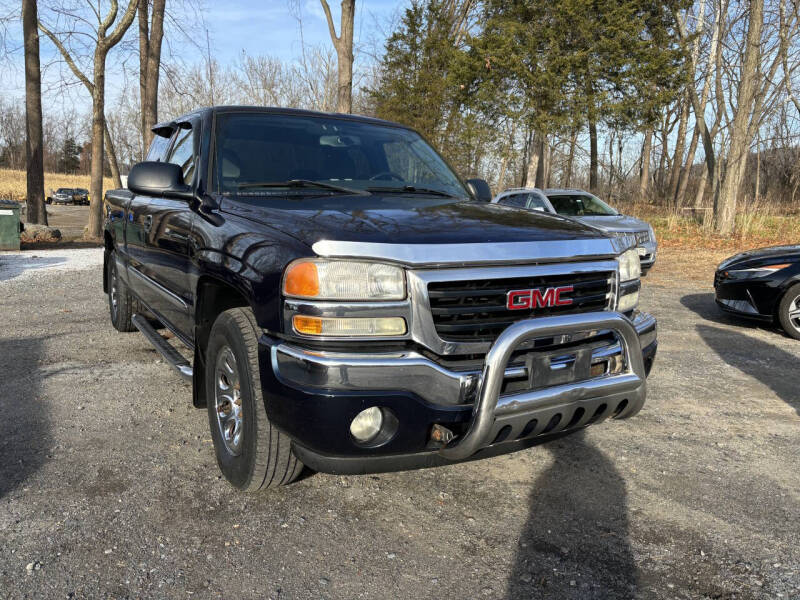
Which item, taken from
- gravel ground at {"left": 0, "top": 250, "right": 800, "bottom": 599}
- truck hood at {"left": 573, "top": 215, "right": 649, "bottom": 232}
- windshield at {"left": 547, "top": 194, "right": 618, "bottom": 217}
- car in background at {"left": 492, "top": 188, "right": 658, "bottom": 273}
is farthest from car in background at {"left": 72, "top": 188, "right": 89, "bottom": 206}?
gravel ground at {"left": 0, "top": 250, "right": 800, "bottom": 599}

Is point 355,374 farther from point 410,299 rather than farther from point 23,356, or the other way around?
point 23,356

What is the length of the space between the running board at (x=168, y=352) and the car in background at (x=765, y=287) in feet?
19.8

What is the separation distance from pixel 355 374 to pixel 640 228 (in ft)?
34.2

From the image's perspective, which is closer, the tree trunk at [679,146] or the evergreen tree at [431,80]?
the evergreen tree at [431,80]

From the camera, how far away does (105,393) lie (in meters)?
4.36

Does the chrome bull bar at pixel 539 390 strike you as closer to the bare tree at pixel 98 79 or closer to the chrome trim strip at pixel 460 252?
the chrome trim strip at pixel 460 252

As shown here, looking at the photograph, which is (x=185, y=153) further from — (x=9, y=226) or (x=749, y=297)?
(x=9, y=226)

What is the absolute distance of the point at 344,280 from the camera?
2363 mm

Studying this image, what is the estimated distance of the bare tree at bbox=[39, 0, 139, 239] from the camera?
51.5 feet

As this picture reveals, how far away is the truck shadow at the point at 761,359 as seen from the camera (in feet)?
16.0

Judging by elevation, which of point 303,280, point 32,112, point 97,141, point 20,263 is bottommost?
point 20,263

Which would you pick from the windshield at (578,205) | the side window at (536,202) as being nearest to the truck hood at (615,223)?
the windshield at (578,205)

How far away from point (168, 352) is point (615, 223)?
949cm

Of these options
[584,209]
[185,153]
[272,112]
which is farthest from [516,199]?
[185,153]
